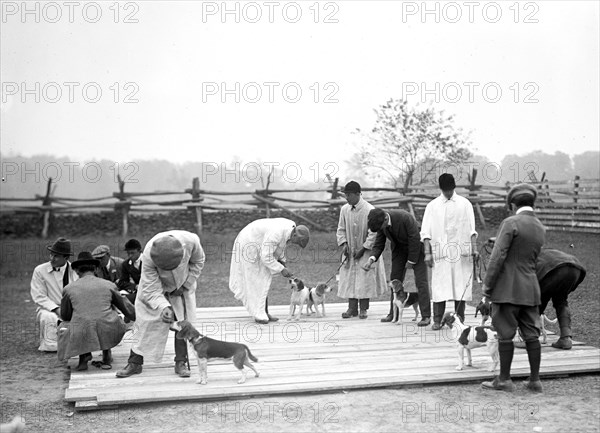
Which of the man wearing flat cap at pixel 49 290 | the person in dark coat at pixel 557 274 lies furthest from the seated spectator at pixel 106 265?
the person in dark coat at pixel 557 274

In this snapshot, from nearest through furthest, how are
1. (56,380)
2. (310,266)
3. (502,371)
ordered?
(502,371) < (56,380) < (310,266)

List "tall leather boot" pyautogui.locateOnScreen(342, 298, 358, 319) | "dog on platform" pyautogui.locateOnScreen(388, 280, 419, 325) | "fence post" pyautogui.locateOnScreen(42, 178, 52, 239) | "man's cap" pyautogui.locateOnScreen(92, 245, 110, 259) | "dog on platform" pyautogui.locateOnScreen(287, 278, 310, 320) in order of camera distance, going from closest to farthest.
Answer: "man's cap" pyautogui.locateOnScreen(92, 245, 110, 259) < "dog on platform" pyautogui.locateOnScreen(388, 280, 419, 325) < "dog on platform" pyautogui.locateOnScreen(287, 278, 310, 320) < "tall leather boot" pyautogui.locateOnScreen(342, 298, 358, 319) < "fence post" pyautogui.locateOnScreen(42, 178, 52, 239)

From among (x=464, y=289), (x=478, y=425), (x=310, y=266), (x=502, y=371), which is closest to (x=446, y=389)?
(x=502, y=371)

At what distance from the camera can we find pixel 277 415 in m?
5.13

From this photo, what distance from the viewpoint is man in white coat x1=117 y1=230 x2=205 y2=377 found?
5938 millimetres

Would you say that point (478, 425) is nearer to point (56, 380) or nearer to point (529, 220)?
point (529, 220)

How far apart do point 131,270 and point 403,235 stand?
3.28m

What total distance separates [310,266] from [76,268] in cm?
975

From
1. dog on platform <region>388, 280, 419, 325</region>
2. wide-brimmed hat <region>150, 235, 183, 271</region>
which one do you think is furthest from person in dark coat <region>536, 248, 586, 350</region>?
wide-brimmed hat <region>150, 235, 183, 271</region>

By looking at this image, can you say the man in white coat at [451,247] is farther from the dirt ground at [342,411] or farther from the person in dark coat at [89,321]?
the person in dark coat at [89,321]

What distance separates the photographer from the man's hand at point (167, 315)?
580cm

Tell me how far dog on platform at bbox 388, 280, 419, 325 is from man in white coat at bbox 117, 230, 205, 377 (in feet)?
9.30

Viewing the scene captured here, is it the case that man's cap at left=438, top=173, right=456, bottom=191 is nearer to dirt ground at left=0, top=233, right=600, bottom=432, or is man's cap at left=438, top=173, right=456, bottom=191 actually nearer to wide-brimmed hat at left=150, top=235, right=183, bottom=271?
dirt ground at left=0, top=233, right=600, bottom=432

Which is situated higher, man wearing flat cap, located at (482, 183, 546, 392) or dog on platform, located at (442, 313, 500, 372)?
man wearing flat cap, located at (482, 183, 546, 392)
